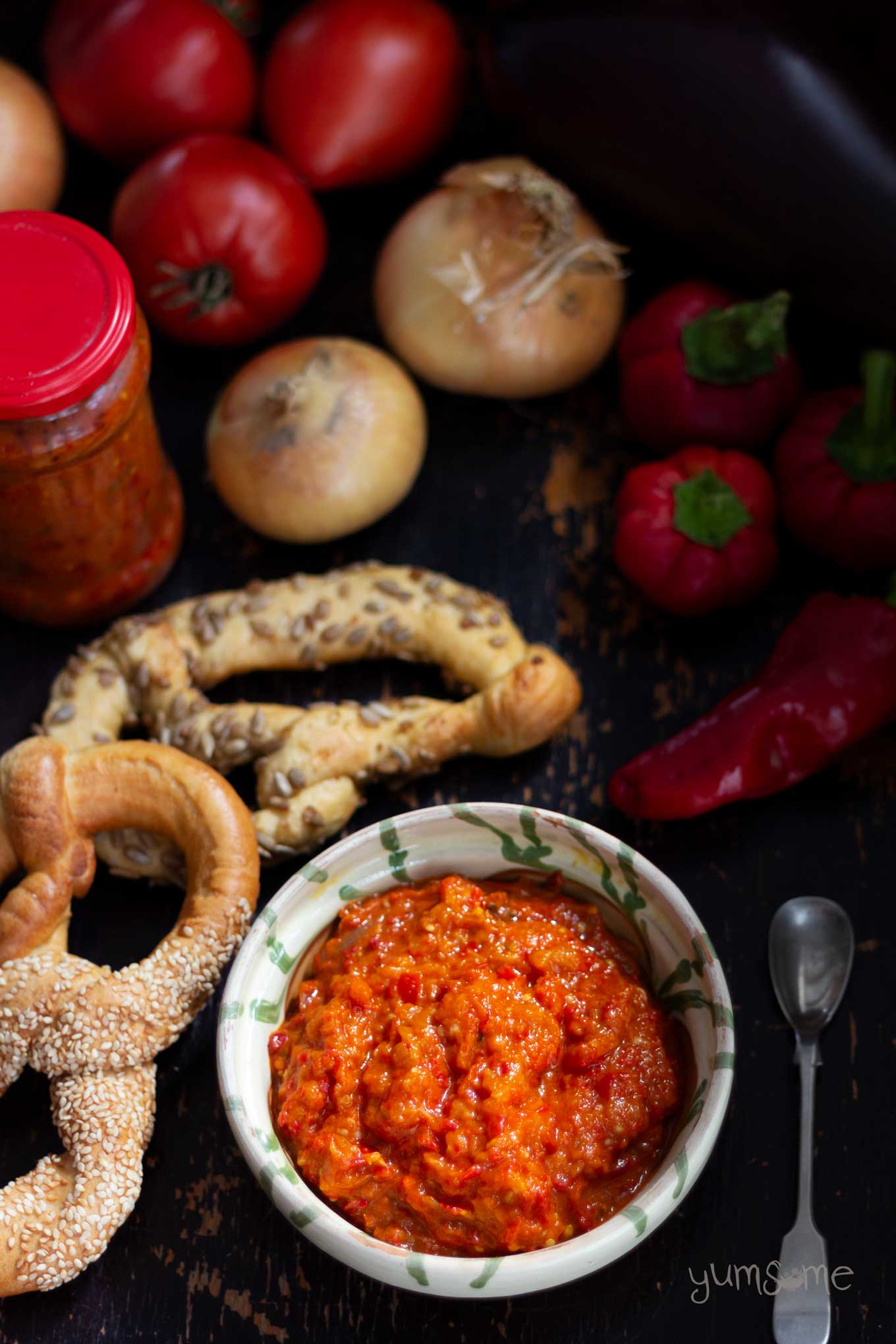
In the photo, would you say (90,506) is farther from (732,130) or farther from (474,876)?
(732,130)

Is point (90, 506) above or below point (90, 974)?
above

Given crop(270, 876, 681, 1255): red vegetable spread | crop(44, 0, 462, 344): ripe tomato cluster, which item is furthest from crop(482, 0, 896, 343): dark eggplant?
crop(270, 876, 681, 1255): red vegetable spread

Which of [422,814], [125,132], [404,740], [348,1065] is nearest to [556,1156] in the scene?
[348,1065]

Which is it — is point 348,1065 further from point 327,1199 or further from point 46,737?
point 46,737

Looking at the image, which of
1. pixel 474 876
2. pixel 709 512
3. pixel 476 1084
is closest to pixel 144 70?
pixel 709 512

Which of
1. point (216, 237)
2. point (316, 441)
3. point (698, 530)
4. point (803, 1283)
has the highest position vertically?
point (216, 237)

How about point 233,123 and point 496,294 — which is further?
point 233,123

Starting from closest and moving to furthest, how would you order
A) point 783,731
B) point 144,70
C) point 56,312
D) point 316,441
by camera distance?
point 56,312 → point 783,731 → point 316,441 → point 144,70
